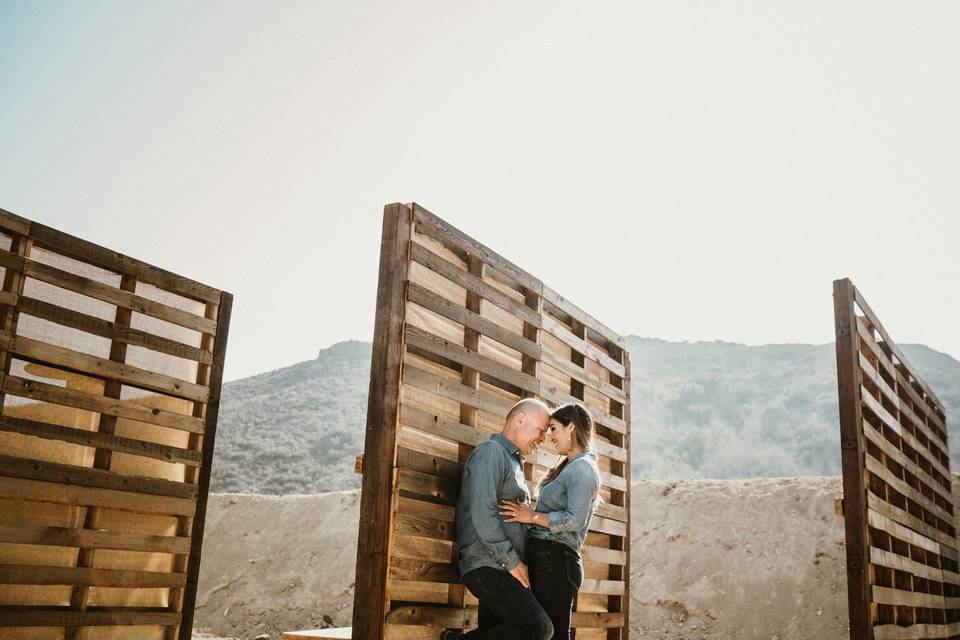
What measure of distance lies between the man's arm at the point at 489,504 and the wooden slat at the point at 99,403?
284cm

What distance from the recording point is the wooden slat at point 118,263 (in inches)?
217

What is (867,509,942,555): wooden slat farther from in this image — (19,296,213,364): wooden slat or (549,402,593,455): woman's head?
(19,296,213,364): wooden slat

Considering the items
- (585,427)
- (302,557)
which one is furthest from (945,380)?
(585,427)

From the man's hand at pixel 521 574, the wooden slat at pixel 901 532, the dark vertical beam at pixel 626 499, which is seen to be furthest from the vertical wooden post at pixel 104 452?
the wooden slat at pixel 901 532

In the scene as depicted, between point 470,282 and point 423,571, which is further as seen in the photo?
point 470,282

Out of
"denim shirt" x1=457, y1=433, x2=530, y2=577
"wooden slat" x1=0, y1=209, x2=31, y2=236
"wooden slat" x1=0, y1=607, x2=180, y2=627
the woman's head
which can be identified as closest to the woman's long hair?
the woman's head

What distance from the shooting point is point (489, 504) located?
15.3ft

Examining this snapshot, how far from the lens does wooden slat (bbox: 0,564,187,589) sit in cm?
521

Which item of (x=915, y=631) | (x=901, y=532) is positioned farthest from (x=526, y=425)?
(x=915, y=631)

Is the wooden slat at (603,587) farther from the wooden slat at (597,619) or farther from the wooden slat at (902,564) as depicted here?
the wooden slat at (902,564)

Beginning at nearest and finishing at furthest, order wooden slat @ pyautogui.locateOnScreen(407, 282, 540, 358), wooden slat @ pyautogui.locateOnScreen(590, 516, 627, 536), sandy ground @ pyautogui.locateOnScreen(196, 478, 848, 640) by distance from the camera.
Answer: wooden slat @ pyautogui.locateOnScreen(407, 282, 540, 358) → wooden slat @ pyautogui.locateOnScreen(590, 516, 627, 536) → sandy ground @ pyautogui.locateOnScreen(196, 478, 848, 640)

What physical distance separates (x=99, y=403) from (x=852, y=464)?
18.6 feet

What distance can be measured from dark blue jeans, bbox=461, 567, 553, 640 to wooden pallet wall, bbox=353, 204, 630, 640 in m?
0.41

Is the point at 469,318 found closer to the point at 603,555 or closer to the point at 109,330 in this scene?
the point at 109,330
